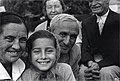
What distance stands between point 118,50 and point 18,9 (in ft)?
17.2

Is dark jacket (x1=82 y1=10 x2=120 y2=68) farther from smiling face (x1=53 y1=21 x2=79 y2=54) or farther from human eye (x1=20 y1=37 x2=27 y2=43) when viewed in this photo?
human eye (x1=20 y1=37 x2=27 y2=43)

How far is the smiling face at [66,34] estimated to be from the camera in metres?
2.68

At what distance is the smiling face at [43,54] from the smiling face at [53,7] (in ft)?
4.94

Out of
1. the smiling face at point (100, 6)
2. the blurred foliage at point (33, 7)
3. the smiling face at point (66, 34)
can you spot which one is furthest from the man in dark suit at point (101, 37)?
the blurred foliage at point (33, 7)

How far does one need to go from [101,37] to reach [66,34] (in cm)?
78

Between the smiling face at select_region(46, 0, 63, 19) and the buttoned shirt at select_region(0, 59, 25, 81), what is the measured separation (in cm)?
142

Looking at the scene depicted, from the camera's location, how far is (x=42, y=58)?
2.23m

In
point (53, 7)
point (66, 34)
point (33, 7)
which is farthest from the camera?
point (33, 7)

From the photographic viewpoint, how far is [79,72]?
2943 mm

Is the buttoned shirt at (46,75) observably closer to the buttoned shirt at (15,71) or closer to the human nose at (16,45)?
the buttoned shirt at (15,71)

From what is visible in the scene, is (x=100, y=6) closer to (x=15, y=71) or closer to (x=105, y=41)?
(x=105, y=41)

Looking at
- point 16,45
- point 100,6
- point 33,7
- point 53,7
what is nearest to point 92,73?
point 16,45

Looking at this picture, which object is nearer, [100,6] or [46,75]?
[46,75]

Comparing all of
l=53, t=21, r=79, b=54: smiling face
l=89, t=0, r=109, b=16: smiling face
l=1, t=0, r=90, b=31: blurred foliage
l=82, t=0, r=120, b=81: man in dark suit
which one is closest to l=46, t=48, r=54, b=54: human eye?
l=53, t=21, r=79, b=54: smiling face
